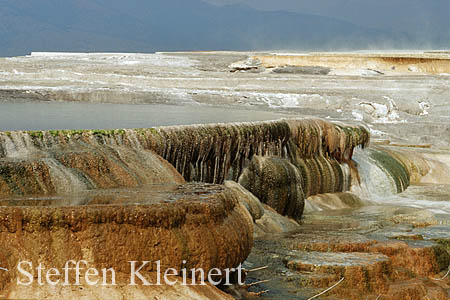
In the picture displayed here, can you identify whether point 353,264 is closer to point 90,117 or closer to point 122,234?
point 122,234

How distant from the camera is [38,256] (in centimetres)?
503

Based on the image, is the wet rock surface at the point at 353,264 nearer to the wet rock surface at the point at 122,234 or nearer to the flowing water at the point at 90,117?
the wet rock surface at the point at 122,234

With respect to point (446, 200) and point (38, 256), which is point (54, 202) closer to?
point (38, 256)

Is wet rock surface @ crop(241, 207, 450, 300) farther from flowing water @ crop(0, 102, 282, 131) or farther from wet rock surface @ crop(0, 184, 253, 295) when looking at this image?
flowing water @ crop(0, 102, 282, 131)

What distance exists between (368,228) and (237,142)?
2.11 metres

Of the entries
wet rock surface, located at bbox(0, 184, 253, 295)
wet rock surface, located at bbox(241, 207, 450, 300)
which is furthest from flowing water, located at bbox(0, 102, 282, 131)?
wet rock surface, located at bbox(0, 184, 253, 295)

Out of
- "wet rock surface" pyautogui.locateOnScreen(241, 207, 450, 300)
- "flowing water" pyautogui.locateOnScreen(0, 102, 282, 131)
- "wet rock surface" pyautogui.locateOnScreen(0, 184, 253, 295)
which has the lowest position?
"wet rock surface" pyautogui.locateOnScreen(241, 207, 450, 300)

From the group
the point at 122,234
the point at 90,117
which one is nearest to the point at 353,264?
the point at 122,234

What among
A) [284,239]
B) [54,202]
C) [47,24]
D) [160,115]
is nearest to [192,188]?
[54,202]

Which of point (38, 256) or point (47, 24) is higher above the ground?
point (47, 24)

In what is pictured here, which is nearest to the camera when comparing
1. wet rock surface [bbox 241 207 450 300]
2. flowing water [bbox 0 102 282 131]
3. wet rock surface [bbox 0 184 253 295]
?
wet rock surface [bbox 0 184 253 295]

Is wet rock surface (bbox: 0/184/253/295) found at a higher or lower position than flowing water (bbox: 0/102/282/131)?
lower

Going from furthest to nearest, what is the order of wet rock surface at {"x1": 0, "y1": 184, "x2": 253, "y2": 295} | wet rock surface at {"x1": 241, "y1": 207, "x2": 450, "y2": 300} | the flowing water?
the flowing water
wet rock surface at {"x1": 241, "y1": 207, "x2": 450, "y2": 300}
wet rock surface at {"x1": 0, "y1": 184, "x2": 253, "y2": 295}

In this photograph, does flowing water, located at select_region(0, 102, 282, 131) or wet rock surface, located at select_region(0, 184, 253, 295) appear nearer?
wet rock surface, located at select_region(0, 184, 253, 295)
